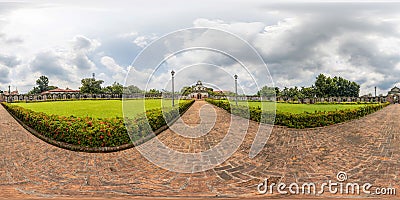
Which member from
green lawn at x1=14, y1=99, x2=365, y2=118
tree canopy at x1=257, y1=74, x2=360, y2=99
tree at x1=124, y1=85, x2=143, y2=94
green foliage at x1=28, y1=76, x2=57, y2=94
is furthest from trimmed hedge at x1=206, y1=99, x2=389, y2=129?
green foliage at x1=28, y1=76, x2=57, y2=94

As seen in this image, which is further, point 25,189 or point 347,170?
point 347,170

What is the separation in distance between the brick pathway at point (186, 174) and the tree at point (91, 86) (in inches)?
1706

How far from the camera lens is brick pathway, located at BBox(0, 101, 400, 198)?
4238 millimetres

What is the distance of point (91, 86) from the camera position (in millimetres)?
49094

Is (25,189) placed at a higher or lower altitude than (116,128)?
lower

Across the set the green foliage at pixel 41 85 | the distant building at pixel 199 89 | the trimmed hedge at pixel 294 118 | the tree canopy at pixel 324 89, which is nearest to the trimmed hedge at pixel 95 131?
the distant building at pixel 199 89

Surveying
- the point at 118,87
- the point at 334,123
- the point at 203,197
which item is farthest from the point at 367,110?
the point at 118,87

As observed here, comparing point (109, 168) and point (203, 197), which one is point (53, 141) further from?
point (203, 197)

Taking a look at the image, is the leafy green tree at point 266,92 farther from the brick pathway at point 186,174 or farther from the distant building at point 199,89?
the distant building at point 199,89

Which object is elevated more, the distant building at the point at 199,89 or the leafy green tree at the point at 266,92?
the distant building at the point at 199,89

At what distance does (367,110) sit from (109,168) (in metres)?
19.8

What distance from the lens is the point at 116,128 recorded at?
7168 millimetres

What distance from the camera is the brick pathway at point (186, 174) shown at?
4.24 m

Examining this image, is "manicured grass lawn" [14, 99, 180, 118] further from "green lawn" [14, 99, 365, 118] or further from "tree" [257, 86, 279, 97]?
"tree" [257, 86, 279, 97]
